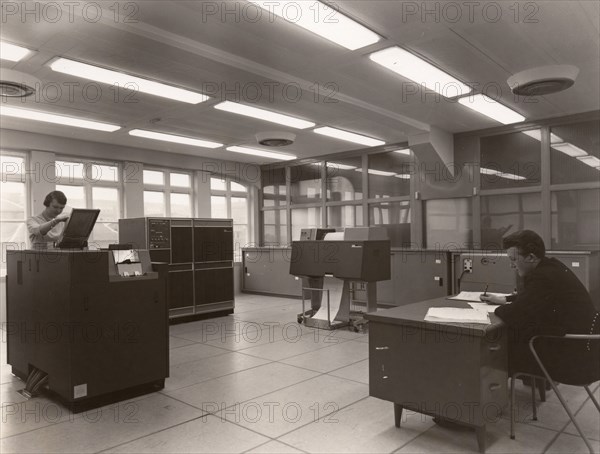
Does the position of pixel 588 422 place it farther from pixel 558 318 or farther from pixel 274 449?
pixel 274 449

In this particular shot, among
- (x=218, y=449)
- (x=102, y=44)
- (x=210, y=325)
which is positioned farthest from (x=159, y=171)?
(x=218, y=449)

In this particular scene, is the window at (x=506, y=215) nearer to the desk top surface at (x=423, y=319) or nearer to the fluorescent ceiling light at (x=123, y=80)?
the desk top surface at (x=423, y=319)

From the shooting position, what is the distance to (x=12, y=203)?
720cm

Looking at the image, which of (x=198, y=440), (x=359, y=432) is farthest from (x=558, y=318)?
(x=198, y=440)

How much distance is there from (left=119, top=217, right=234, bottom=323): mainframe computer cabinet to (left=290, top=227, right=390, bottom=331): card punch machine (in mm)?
Result: 1381

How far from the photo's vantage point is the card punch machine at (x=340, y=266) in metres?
5.93

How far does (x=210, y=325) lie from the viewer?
663cm

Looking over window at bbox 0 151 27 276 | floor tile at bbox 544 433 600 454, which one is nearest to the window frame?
window at bbox 0 151 27 276

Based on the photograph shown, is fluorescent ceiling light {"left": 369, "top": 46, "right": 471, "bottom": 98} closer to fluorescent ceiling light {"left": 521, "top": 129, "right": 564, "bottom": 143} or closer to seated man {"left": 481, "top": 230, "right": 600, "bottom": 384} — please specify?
fluorescent ceiling light {"left": 521, "top": 129, "right": 564, "bottom": 143}

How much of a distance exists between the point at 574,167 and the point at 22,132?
27.6ft

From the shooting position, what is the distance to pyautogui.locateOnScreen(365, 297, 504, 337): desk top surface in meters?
2.53

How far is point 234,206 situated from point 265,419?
7.66 metres

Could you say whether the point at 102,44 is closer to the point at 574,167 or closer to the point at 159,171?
the point at 159,171

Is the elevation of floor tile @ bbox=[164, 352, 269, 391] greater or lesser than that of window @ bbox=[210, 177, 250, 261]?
lesser
